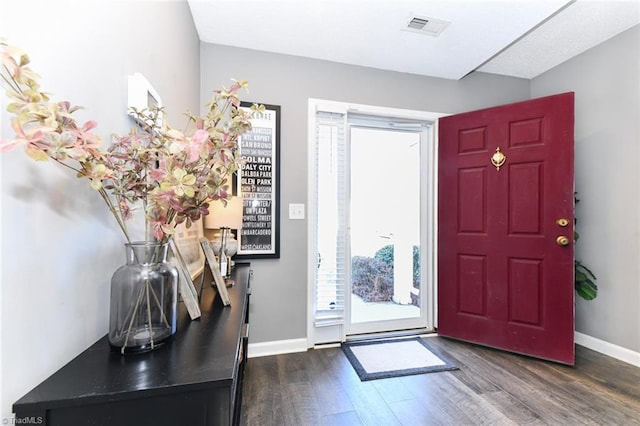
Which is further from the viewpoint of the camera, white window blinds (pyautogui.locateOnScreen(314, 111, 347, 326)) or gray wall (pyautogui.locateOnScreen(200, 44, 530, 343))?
→ white window blinds (pyautogui.locateOnScreen(314, 111, 347, 326))

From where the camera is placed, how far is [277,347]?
2.30 metres

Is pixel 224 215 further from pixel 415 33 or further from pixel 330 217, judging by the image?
pixel 415 33

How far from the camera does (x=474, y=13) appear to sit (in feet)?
6.13

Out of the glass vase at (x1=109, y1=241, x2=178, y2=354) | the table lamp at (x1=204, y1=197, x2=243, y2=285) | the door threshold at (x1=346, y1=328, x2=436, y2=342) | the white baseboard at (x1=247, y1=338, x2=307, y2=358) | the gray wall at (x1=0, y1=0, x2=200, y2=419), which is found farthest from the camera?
the door threshold at (x1=346, y1=328, x2=436, y2=342)

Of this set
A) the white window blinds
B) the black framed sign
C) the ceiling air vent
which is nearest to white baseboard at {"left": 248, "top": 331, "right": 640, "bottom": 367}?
the white window blinds

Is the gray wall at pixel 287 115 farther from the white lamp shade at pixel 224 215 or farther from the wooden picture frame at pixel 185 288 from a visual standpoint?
the wooden picture frame at pixel 185 288

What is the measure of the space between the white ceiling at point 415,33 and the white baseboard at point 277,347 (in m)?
2.39

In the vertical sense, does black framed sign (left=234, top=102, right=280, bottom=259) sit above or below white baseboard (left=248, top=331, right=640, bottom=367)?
above

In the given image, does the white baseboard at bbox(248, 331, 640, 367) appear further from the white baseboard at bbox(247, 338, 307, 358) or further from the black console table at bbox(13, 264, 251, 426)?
the black console table at bbox(13, 264, 251, 426)

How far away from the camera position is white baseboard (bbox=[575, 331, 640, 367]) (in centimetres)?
211

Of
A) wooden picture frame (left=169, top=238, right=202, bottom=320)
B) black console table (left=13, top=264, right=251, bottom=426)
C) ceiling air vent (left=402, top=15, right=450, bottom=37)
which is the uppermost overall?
ceiling air vent (left=402, top=15, right=450, bottom=37)

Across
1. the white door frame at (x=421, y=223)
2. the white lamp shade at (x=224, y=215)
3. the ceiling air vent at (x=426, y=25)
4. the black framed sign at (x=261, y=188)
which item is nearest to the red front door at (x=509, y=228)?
the white door frame at (x=421, y=223)

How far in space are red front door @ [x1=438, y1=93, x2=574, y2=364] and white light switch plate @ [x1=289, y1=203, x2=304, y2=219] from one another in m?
1.33

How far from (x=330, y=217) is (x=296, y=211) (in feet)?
1.02
